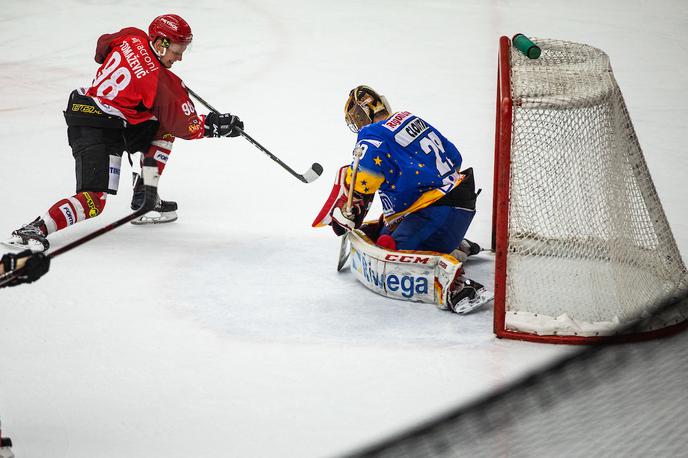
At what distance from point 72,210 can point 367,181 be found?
49.6 inches

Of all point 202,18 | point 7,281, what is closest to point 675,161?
point 7,281

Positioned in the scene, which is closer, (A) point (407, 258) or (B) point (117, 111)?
(A) point (407, 258)

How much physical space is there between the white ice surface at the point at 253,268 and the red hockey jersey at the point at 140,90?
0.51m

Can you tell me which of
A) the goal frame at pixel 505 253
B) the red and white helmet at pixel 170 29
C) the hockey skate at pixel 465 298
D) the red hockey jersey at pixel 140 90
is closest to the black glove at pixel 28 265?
the goal frame at pixel 505 253

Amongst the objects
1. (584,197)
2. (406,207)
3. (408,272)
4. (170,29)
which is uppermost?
(170,29)

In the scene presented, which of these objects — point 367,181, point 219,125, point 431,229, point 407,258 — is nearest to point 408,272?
point 407,258

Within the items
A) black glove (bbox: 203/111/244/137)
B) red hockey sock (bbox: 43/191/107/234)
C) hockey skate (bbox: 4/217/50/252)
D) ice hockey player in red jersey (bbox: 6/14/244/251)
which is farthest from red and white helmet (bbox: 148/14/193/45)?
hockey skate (bbox: 4/217/50/252)

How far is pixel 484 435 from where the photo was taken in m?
2.29

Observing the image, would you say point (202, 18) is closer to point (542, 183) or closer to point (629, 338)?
point (542, 183)

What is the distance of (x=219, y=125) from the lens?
14.0 ft

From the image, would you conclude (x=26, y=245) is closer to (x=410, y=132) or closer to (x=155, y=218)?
(x=155, y=218)

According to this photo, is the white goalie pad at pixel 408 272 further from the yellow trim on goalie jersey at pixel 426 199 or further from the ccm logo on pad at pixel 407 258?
the yellow trim on goalie jersey at pixel 426 199

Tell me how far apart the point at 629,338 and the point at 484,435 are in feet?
3.09

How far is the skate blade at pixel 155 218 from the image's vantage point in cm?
440
